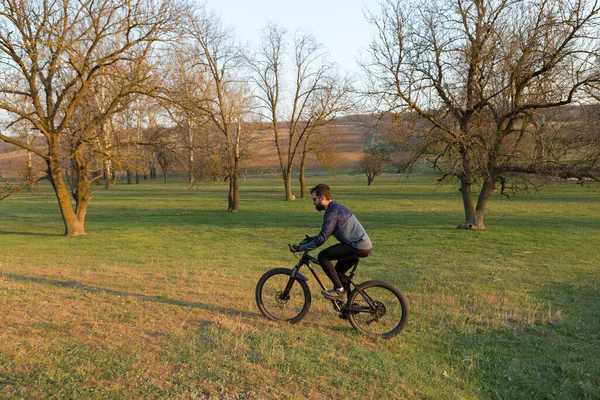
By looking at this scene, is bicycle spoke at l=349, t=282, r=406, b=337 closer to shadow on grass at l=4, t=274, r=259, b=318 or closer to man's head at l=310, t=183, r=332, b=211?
man's head at l=310, t=183, r=332, b=211

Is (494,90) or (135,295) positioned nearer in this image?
(135,295)

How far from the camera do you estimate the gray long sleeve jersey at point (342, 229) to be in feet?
18.9

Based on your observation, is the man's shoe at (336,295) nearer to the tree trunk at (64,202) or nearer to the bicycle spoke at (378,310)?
the bicycle spoke at (378,310)

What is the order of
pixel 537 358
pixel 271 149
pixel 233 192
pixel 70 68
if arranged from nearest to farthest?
pixel 537 358, pixel 70 68, pixel 233 192, pixel 271 149

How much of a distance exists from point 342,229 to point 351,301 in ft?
3.24

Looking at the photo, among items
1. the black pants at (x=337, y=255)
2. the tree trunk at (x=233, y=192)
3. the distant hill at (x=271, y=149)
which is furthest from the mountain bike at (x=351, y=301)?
the tree trunk at (x=233, y=192)

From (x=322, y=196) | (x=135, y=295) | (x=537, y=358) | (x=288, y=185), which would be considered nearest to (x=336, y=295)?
(x=322, y=196)

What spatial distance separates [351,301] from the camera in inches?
235

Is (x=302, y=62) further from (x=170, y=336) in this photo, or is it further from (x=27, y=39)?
(x=170, y=336)

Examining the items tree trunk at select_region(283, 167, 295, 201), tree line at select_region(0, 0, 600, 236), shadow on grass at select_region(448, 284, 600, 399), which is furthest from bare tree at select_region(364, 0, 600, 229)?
tree trunk at select_region(283, 167, 295, 201)

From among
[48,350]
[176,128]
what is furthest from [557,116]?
[48,350]

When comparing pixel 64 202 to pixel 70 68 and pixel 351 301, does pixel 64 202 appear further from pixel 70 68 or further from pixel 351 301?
pixel 351 301

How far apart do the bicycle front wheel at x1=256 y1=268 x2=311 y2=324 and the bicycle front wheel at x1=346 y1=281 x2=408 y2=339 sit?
0.67 meters

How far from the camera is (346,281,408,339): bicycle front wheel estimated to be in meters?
5.84
